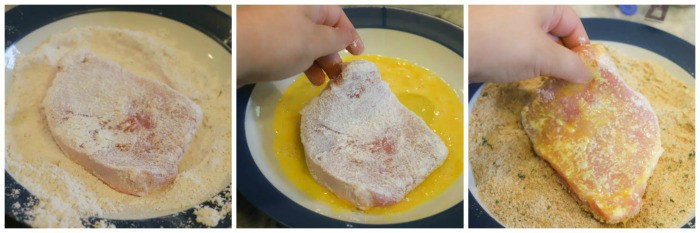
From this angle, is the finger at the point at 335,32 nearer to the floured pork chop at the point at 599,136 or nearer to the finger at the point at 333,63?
the finger at the point at 333,63

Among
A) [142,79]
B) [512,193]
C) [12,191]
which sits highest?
[142,79]

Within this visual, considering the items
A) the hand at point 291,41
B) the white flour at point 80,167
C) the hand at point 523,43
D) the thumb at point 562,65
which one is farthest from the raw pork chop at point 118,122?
the thumb at point 562,65

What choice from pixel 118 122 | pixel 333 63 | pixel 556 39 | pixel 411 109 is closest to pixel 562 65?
pixel 556 39

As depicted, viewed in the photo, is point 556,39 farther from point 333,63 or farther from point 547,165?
point 333,63

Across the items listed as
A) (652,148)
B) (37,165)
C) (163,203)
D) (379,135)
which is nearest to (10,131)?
(37,165)

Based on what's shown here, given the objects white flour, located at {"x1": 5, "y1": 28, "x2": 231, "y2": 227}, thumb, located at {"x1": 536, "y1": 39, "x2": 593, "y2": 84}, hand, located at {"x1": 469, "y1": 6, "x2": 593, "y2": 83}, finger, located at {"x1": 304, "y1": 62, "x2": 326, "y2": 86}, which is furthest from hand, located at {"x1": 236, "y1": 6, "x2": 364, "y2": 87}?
thumb, located at {"x1": 536, "y1": 39, "x2": 593, "y2": 84}

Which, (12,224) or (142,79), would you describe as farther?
(142,79)

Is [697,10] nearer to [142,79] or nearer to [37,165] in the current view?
[142,79]
